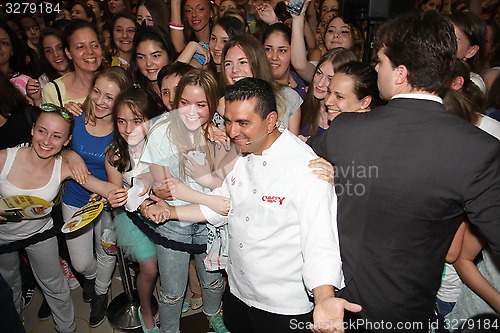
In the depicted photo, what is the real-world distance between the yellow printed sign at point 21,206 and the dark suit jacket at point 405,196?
63.9 inches

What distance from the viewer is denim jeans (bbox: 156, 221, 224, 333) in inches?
88.8

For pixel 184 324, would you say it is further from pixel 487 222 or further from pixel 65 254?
pixel 487 222

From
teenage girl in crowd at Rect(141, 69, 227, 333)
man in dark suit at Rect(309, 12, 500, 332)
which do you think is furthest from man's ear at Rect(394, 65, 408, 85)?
teenage girl in crowd at Rect(141, 69, 227, 333)

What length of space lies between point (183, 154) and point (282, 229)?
80 centimetres

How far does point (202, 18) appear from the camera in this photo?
358 centimetres

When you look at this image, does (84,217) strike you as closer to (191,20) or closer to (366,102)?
(366,102)

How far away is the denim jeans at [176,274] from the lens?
226 centimetres

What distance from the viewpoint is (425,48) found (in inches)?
53.5

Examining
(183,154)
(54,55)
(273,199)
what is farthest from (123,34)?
(273,199)

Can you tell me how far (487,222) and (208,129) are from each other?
4.70 ft

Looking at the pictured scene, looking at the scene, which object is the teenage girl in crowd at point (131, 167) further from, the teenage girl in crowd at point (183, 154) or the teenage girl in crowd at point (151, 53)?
the teenage girl in crowd at point (151, 53)

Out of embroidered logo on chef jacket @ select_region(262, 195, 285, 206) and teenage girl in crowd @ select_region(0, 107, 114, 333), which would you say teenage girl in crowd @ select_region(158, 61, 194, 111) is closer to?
teenage girl in crowd @ select_region(0, 107, 114, 333)

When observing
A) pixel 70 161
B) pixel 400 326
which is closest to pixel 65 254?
pixel 70 161

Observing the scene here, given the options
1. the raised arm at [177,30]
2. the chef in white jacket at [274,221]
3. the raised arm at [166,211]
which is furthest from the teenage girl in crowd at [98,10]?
the chef in white jacket at [274,221]
